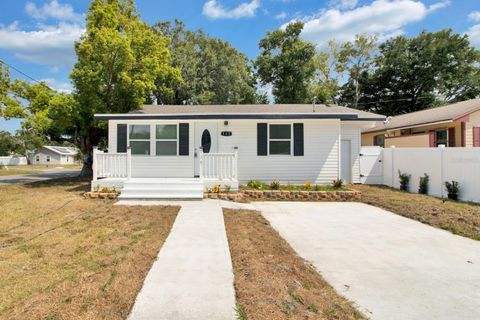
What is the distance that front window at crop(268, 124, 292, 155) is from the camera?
440 inches

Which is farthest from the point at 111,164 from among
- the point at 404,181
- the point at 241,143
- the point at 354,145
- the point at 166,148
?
the point at 404,181

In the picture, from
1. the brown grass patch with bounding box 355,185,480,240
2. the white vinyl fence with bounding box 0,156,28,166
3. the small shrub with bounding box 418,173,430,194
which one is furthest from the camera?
the white vinyl fence with bounding box 0,156,28,166

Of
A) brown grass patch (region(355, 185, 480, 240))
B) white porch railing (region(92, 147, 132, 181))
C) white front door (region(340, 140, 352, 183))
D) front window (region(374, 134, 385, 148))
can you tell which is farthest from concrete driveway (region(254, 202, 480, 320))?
front window (region(374, 134, 385, 148))

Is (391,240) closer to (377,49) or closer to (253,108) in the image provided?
(253,108)

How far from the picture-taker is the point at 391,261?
4.33 metres

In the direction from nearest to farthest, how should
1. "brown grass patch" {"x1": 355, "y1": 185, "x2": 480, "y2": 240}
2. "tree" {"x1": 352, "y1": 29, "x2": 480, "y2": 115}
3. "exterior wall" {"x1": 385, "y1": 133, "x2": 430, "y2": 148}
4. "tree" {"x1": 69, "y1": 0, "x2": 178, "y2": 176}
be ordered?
1. "brown grass patch" {"x1": 355, "y1": 185, "x2": 480, "y2": 240}
2. "tree" {"x1": 69, "y1": 0, "x2": 178, "y2": 176}
3. "exterior wall" {"x1": 385, "y1": 133, "x2": 430, "y2": 148}
4. "tree" {"x1": 352, "y1": 29, "x2": 480, "y2": 115}

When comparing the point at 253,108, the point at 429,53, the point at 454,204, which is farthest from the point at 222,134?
the point at 429,53

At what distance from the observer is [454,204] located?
8438mm

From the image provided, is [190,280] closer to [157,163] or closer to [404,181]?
[157,163]

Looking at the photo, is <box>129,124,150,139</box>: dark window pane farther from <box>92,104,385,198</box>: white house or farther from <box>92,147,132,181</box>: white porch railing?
<box>92,147,132,181</box>: white porch railing

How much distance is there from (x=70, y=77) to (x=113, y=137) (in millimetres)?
3840

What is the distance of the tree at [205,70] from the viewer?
81.0 feet

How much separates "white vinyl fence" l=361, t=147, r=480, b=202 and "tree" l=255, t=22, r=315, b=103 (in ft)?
48.5

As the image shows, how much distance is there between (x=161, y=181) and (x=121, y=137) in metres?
2.93
